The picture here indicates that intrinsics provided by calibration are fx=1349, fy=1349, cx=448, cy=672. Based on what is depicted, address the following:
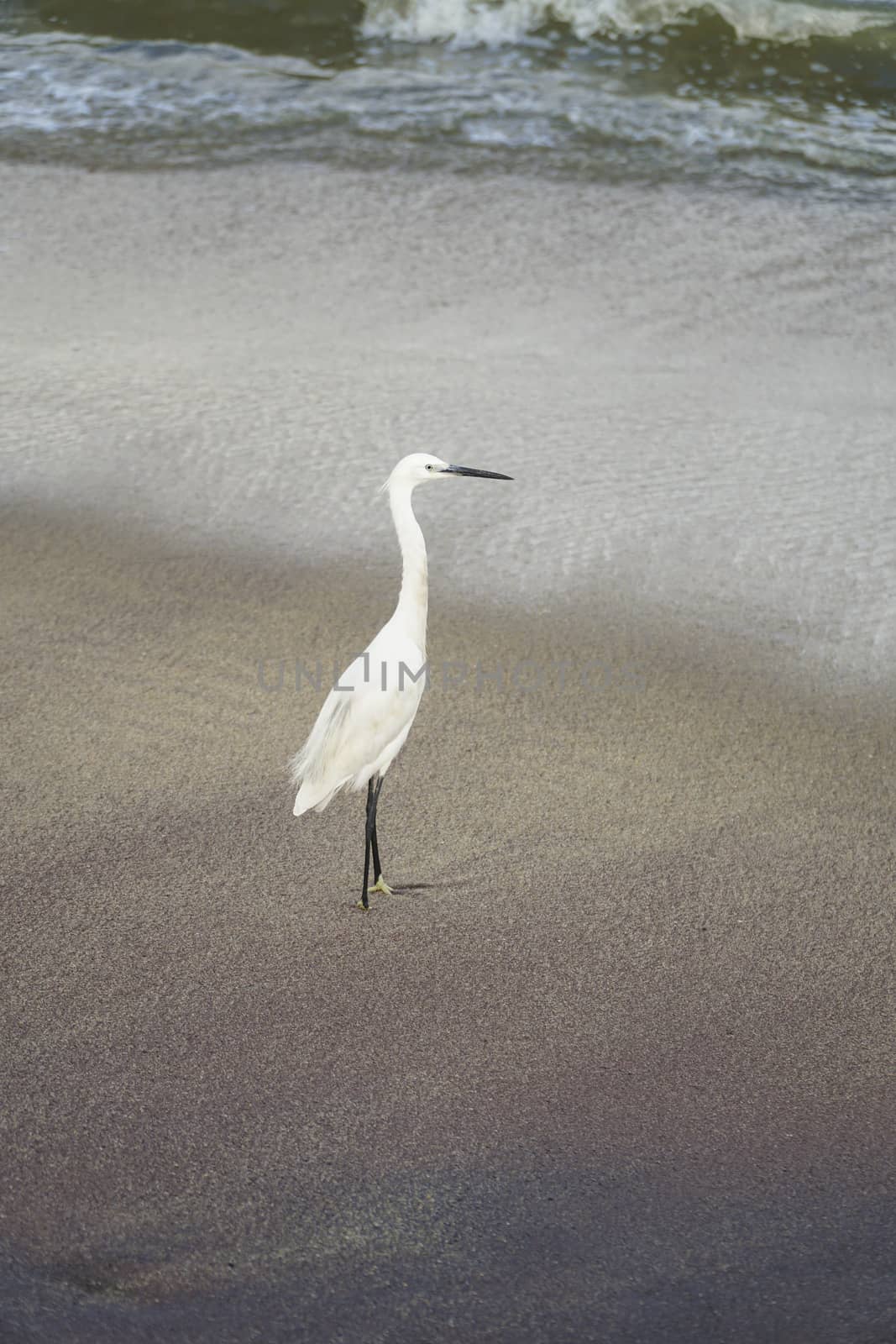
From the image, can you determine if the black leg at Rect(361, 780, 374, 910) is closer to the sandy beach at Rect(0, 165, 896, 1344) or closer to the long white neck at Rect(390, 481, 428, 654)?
the sandy beach at Rect(0, 165, 896, 1344)

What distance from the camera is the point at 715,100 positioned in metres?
9.82

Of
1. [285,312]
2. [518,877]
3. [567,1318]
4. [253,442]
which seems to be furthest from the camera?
[285,312]

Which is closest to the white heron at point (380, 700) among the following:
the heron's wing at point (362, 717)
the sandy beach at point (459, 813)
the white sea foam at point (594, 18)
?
the heron's wing at point (362, 717)

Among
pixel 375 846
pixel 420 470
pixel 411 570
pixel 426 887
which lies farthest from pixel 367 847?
pixel 420 470

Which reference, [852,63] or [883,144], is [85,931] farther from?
[852,63]

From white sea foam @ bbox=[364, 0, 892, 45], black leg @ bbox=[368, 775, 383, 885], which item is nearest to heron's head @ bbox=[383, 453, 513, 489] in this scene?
black leg @ bbox=[368, 775, 383, 885]

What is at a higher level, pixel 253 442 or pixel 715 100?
pixel 715 100

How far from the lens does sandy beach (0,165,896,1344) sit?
2.51 metres

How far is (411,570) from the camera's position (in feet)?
11.2

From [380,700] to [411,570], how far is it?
338 mm

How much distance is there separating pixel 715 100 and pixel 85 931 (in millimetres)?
8587

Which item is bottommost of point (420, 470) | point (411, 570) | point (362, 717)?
point (362, 717)

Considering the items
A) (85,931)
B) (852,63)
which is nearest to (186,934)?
(85,931)

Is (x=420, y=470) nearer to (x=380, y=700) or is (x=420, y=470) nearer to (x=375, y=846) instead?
(x=380, y=700)
